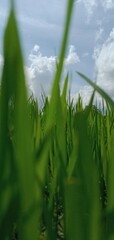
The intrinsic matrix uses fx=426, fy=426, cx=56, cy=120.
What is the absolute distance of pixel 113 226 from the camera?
362 millimetres

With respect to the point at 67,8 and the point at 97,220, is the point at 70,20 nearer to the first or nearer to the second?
the point at 67,8

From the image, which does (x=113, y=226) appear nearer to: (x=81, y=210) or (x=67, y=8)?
(x=81, y=210)

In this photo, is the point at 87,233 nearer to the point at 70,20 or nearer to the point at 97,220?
the point at 97,220

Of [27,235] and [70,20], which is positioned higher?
[70,20]

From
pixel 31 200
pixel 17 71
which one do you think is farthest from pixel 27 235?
pixel 17 71

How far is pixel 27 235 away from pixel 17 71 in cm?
14

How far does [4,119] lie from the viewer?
1.03 ft

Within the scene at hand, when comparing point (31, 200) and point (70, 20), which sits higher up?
point (70, 20)

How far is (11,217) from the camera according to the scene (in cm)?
37

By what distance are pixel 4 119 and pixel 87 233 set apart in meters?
0.11

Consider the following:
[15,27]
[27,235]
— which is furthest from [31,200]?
[15,27]

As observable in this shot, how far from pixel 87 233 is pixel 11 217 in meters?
0.07

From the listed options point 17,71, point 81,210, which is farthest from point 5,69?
point 81,210

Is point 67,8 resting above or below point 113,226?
above
